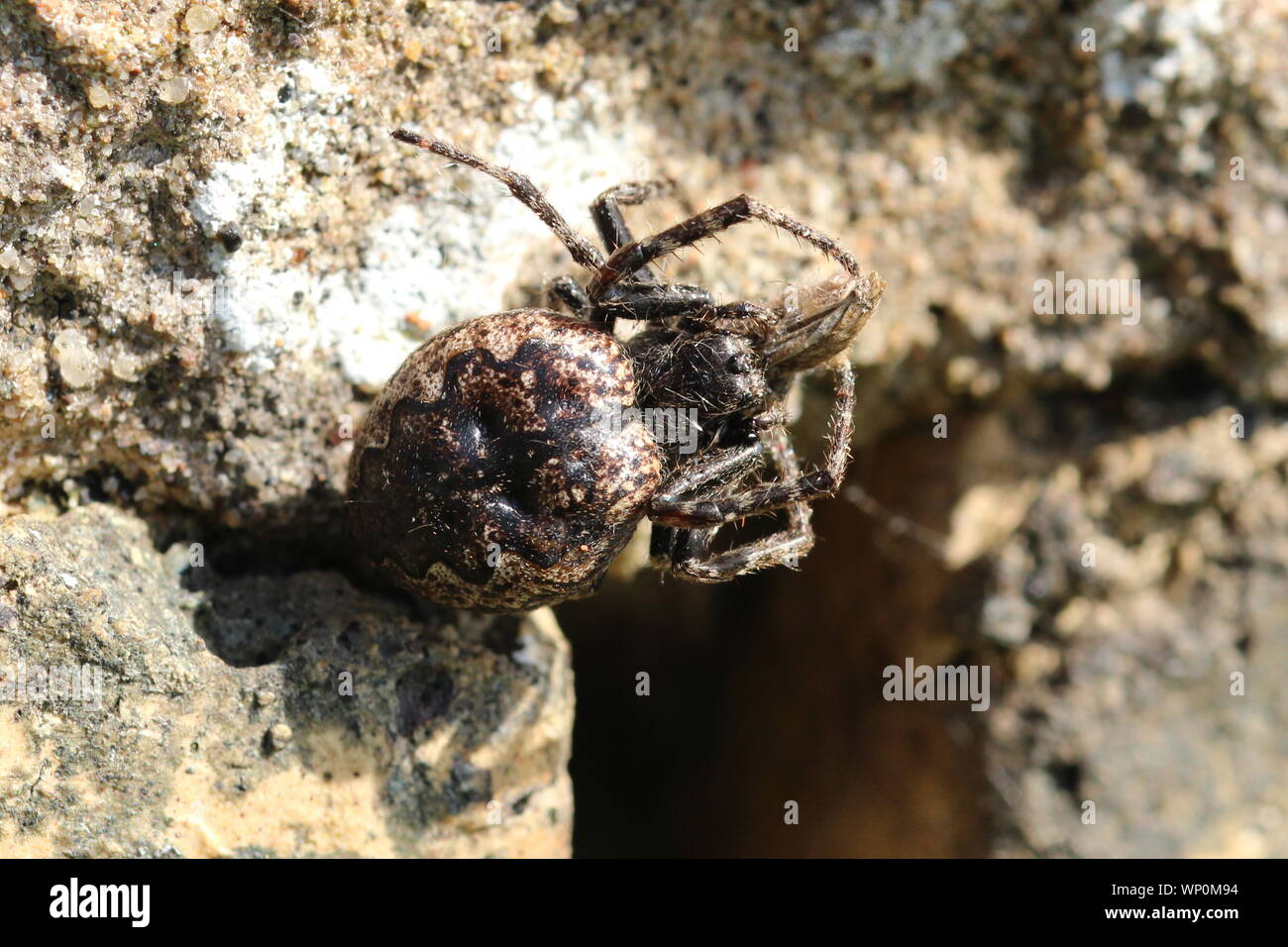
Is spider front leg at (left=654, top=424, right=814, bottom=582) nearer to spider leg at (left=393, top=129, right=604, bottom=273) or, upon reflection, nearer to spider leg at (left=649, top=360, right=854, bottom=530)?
spider leg at (left=649, top=360, right=854, bottom=530)

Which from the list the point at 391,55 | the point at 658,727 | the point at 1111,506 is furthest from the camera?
the point at 658,727

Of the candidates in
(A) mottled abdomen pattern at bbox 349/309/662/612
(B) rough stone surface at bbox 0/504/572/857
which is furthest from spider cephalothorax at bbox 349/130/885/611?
(B) rough stone surface at bbox 0/504/572/857

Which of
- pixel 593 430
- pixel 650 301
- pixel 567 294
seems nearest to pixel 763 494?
pixel 593 430

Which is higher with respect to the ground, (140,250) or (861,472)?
(140,250)

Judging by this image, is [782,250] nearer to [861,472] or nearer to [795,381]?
[795,381]

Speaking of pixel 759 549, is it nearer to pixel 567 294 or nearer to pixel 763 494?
pixel 763 494

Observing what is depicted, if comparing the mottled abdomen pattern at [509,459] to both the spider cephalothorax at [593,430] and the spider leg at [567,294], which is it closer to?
the spider cephalothorax at [593,430]

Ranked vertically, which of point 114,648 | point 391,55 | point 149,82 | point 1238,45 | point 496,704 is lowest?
point 496,704
